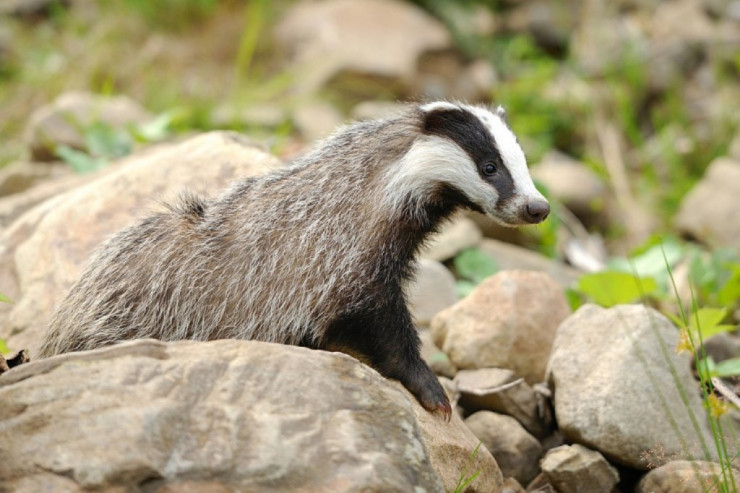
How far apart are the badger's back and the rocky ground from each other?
0.67 meters

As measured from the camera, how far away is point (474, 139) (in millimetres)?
4594

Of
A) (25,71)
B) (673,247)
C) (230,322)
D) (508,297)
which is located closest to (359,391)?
(230,322)

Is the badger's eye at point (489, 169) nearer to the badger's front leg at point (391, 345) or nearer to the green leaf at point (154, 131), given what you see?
the badger's front leg at point (391, 345)

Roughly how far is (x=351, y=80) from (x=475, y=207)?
23.9 feet

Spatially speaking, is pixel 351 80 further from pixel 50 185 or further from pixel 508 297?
pixel 508 297

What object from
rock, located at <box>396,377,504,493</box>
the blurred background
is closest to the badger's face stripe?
rock, located at <box>396,377,504,493</box>

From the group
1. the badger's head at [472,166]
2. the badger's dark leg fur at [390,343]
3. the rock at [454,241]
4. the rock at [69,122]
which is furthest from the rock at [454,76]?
the badger's dark leg fur at [390,343]

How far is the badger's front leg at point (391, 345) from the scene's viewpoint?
4.48m

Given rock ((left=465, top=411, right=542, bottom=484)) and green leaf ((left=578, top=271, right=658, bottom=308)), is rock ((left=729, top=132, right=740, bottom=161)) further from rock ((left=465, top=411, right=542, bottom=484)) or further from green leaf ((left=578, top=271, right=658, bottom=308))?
rock ((left=465, top=411, right=542, bottom=484))

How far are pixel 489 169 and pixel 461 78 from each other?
8477 millimetres

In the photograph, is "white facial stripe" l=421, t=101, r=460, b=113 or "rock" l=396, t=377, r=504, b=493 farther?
"white facial stripe" l=421, t=101, r=460, b=113

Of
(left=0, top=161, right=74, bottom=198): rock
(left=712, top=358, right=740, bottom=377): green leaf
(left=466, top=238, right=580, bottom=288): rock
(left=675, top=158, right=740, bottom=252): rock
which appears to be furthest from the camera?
(left=675, top=158, right=740, bottom=252): rock

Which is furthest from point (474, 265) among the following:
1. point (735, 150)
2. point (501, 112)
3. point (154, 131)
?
point (735, 150)

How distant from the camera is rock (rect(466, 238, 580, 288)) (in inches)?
297
